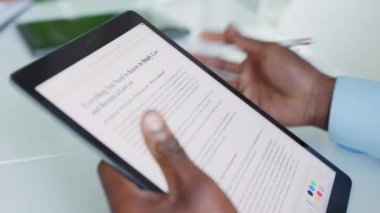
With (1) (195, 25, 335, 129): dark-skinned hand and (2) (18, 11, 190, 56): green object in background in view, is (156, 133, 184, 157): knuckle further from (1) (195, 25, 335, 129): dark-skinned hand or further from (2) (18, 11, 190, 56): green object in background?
(2) (18, 11, 190, 56): green object in background

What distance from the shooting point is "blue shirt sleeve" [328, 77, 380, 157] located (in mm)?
518

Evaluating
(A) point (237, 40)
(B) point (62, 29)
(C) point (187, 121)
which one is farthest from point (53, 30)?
(C) point (187, 121)

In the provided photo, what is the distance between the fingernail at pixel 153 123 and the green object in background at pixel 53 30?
418 millimetres

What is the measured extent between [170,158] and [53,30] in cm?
54

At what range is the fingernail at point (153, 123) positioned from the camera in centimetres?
31

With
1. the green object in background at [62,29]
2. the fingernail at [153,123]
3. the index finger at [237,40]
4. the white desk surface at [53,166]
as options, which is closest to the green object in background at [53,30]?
the green object in background at [62,29]

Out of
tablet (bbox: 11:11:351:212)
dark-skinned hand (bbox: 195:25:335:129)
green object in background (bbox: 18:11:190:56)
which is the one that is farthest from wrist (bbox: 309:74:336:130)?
green object in background (bbox: 18:11:190:56)

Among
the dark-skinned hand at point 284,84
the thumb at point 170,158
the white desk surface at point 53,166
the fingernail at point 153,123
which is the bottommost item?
the white desk surface at point 53,166

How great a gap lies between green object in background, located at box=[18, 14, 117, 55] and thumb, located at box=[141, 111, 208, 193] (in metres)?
0.43

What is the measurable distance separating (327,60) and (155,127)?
511 mm

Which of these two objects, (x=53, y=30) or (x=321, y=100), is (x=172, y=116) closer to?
(x=321, y=100)

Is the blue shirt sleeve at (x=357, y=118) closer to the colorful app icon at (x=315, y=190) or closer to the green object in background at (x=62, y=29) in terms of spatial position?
the colorful app icon at (x=315, y=190)

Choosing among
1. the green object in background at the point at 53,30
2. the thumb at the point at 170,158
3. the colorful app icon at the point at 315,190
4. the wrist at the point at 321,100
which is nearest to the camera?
the thumb at the point at 170,158

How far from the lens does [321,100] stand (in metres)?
0.56
